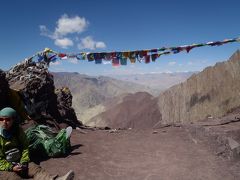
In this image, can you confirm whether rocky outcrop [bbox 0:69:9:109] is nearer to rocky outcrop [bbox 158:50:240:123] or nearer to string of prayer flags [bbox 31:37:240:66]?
string of prayer flags [bbox 31:37:240:66]

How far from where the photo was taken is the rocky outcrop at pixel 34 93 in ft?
41.3

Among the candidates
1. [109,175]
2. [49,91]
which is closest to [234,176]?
[109,175]

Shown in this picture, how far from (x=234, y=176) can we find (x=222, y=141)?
2423 millimetres

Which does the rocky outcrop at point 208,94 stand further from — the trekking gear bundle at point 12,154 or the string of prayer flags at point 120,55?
the trekking gear bundle at point 12,154

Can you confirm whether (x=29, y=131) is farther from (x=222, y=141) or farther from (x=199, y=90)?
(x=199, y=90)

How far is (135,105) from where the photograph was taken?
54.4m

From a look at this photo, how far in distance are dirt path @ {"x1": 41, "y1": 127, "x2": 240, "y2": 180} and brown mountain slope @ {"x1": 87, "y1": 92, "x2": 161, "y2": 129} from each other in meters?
28.7

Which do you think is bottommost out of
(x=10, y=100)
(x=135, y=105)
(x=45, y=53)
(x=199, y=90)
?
(x=135, y=105)

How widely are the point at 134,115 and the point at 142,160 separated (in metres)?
39.2

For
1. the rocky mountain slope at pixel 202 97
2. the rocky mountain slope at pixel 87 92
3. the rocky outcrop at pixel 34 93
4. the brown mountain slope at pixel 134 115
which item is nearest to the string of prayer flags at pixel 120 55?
the rocky outcrop at pixel 34 93

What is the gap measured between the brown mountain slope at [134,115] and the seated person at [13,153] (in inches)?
1363

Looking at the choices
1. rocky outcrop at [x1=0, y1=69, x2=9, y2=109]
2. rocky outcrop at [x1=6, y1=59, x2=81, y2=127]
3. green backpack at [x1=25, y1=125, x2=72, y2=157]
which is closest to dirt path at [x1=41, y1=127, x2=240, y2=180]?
green backpack at [x1=25, y1=125, x2=72, y2=157]

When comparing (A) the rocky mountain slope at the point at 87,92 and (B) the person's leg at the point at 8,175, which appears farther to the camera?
(A) the rocky mountain slope at the point at 87,92

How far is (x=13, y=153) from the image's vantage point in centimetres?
555
